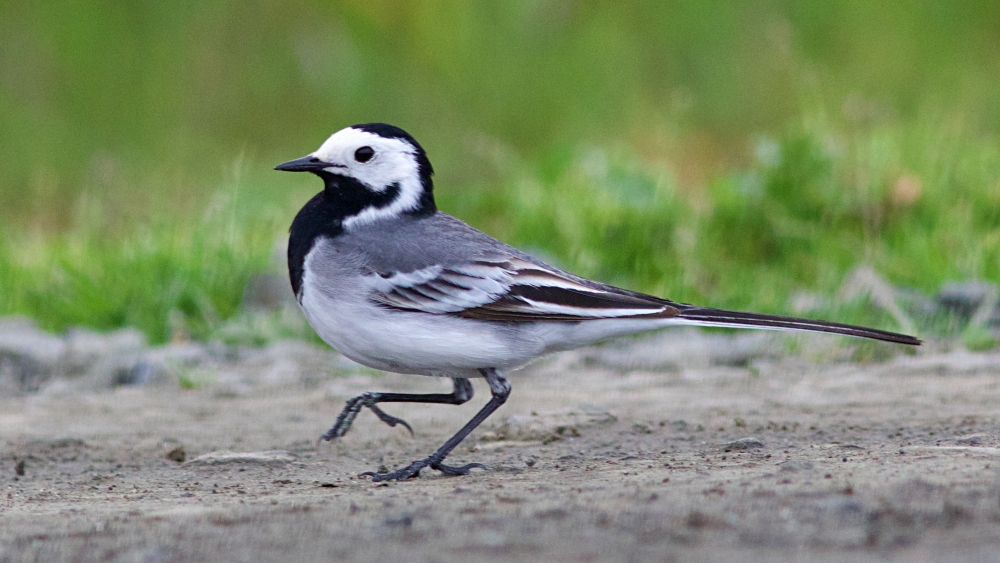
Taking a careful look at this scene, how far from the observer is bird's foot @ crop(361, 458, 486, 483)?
4.24 metres

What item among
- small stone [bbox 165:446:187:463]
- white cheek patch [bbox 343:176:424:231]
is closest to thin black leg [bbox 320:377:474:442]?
small stone [bbox 165:446:187:463]

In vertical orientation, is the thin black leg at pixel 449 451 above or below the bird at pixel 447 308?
below

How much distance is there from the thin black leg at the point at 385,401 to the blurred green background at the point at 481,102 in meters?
2.78

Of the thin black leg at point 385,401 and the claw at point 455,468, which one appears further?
the thin black leg at point 385,401

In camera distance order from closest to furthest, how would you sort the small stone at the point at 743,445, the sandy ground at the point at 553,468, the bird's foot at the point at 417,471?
the sandy ground at the point at 553,468
the bird's foot at the point at 417,471
the small stone at the point at 743,445

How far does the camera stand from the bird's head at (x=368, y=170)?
16.4 feet

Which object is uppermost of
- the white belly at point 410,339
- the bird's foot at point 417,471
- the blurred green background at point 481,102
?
the blurred green background at point 481,102

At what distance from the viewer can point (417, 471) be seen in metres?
4.36

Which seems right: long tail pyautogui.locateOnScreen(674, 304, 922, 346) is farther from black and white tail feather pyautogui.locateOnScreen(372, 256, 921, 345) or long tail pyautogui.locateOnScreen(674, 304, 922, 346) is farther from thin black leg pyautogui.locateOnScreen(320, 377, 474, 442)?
thin black leg pyautogui.locateOnScreen(320, 377, 474, 442)

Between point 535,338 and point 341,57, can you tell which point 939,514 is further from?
point 341,57

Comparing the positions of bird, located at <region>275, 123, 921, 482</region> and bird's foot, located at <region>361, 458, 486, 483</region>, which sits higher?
bird, located at <region>275, 123, 921, 482</region>

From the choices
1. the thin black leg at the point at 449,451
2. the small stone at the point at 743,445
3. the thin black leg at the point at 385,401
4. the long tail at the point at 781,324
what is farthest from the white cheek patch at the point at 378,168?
the small stone at the point at 743,445

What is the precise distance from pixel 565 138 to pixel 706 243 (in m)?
3.36

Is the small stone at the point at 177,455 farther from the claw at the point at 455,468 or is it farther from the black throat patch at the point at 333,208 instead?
the claw at the point at 455,468
